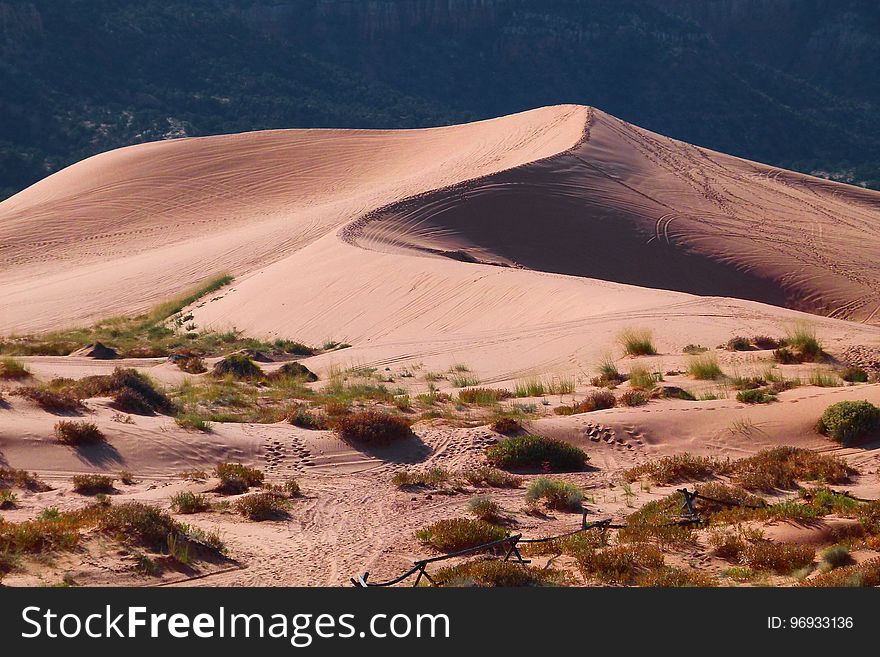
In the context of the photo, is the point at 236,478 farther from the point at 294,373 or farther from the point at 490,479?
the point at 294,373

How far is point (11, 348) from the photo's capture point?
21891 millimetres

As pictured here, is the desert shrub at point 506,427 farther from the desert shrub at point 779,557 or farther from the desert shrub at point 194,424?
the desert shrub at point 779,557

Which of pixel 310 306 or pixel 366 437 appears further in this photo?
pixel 310 306

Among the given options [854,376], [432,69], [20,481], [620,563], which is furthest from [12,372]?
[432,69]

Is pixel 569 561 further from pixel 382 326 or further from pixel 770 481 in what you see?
pixel 382 326

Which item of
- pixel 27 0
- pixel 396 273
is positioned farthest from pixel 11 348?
pixel 27 0

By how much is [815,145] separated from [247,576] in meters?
90.2

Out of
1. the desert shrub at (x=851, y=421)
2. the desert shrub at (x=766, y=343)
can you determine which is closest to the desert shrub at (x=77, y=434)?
the desert shrub at (x=851, y=421)

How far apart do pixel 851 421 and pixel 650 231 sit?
2086 cm

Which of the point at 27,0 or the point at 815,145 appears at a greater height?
the point at 27,0

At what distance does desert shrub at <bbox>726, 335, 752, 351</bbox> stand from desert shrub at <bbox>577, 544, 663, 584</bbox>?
29.7 ft

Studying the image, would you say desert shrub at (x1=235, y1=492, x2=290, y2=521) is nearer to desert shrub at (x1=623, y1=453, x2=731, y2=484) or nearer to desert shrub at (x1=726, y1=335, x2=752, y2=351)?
desert shrub at (x1=623, y1=453, x2=731, y2=484)

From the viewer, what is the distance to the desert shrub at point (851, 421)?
11812 millimetres

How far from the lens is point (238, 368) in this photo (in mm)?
18156
